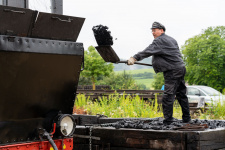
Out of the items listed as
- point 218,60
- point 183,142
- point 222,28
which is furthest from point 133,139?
point 222,28

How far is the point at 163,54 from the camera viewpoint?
20.4 ft

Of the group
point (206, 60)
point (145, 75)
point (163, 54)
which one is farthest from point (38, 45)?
point (145, 75)

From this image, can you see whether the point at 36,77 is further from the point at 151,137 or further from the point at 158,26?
the point at 158,26

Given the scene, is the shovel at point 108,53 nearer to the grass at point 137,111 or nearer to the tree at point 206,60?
the grass at point 137,111

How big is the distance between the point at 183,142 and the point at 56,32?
85.3 inches

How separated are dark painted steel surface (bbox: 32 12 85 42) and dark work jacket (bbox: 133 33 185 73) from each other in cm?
161

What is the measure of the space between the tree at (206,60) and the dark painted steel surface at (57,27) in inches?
1585

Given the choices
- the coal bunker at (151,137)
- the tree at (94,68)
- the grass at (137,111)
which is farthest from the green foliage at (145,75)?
the coal bunker at (151,137)

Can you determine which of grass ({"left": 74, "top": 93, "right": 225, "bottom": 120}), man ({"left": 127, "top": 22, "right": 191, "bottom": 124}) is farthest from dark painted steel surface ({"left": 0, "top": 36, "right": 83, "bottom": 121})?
grass ({"left": 74, "top": 93, "right": 225, "bottom": 120})

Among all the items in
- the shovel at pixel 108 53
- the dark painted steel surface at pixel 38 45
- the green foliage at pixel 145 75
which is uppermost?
the green foliage at pixel 145 75

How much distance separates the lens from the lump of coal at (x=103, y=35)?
5.83 m

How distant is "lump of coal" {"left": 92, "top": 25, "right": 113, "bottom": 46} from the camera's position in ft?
19.1

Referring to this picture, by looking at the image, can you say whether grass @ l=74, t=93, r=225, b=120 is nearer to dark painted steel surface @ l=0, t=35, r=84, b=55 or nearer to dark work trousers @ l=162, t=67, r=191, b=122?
dark work trousers @ l=162, t=67, r=191, b=122

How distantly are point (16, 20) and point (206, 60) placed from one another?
42660 mm
